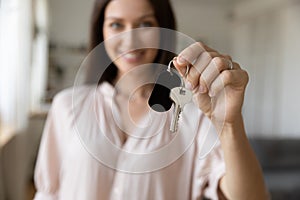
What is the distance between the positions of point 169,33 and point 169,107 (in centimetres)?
4

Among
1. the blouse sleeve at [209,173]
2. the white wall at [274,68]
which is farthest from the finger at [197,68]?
the white wall at [274,68]

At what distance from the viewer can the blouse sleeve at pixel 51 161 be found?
39cm

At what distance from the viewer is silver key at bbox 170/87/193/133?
185 millimetres

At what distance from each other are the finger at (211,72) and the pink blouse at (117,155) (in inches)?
0.6

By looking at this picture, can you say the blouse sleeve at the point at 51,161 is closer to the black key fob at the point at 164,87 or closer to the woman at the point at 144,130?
the woman at the point at 144,130

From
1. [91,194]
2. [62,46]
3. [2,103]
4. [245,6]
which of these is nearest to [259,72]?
[245,6]

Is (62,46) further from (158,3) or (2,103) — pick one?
(158,3)

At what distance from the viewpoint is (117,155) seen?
0.77ft

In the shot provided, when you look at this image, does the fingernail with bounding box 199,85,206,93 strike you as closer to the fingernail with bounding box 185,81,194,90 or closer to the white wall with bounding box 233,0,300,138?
the fingernail with bounding box 185,81,194,90

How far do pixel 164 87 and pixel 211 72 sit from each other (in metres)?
0.03

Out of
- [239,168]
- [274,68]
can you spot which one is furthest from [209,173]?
[274,68]

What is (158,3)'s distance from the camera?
27 cm

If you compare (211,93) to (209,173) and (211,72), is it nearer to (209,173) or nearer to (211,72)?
(211,72)

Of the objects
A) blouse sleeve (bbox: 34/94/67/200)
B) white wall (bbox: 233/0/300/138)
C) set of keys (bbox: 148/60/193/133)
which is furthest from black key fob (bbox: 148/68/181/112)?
white wall (bbox: 233/0/300/138)
